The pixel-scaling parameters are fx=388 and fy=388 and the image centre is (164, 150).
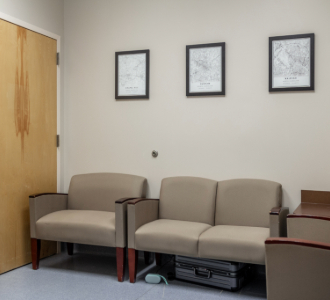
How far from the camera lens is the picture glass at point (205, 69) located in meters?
3.60

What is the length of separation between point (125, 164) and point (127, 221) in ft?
2.84

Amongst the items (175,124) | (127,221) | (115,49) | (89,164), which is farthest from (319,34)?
(89,164)

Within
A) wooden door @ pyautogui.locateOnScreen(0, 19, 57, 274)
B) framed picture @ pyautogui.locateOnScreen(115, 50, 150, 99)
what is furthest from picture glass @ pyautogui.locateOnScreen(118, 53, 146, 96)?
wooden door @ pyautogui.locateOnScreen(0, 19, 57, 274)

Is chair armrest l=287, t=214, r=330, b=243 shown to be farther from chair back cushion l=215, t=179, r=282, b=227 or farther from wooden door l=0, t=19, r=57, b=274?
wooden door l=0, t=19, r=57, b=274

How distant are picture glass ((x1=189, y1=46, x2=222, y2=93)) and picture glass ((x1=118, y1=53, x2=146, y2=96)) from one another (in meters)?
0.50

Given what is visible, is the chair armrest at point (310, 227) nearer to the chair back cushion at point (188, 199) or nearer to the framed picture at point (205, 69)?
→ the chair back cushion at point (188, 199)

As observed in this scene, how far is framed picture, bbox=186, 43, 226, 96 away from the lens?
359cm

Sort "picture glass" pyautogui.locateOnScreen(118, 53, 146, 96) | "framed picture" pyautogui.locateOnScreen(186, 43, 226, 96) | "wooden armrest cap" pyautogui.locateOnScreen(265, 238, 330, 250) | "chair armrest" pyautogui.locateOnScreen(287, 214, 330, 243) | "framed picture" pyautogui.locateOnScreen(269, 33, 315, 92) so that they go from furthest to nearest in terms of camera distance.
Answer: "picture glass" pyautogui.locateOnScreen(118, 53, 146, 96), "framed picture" pyautogui.locateOnScreen(186, 43, 226, 96), "framed picture" pyautogui.locateOnScreen(269, 33, 315, 92), "chair armrest" pyautogui.locateOnScreen(287, 214, 330, 243), "wooden armrest cap" pyautogui.locateOnScreen(265, 238, 330, 250)

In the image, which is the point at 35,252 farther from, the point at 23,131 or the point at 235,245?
the point at 235,245

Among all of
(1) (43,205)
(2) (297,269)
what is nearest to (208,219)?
(1) (43,205)

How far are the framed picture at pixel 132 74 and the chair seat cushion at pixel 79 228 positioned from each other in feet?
4.03

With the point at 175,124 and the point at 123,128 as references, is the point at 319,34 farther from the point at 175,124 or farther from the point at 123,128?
the point at 123,128

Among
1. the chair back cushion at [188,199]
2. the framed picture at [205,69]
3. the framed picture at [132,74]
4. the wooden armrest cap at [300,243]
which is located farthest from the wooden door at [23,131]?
the wooden armrest cap at [300,243]

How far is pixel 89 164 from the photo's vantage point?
411cm
